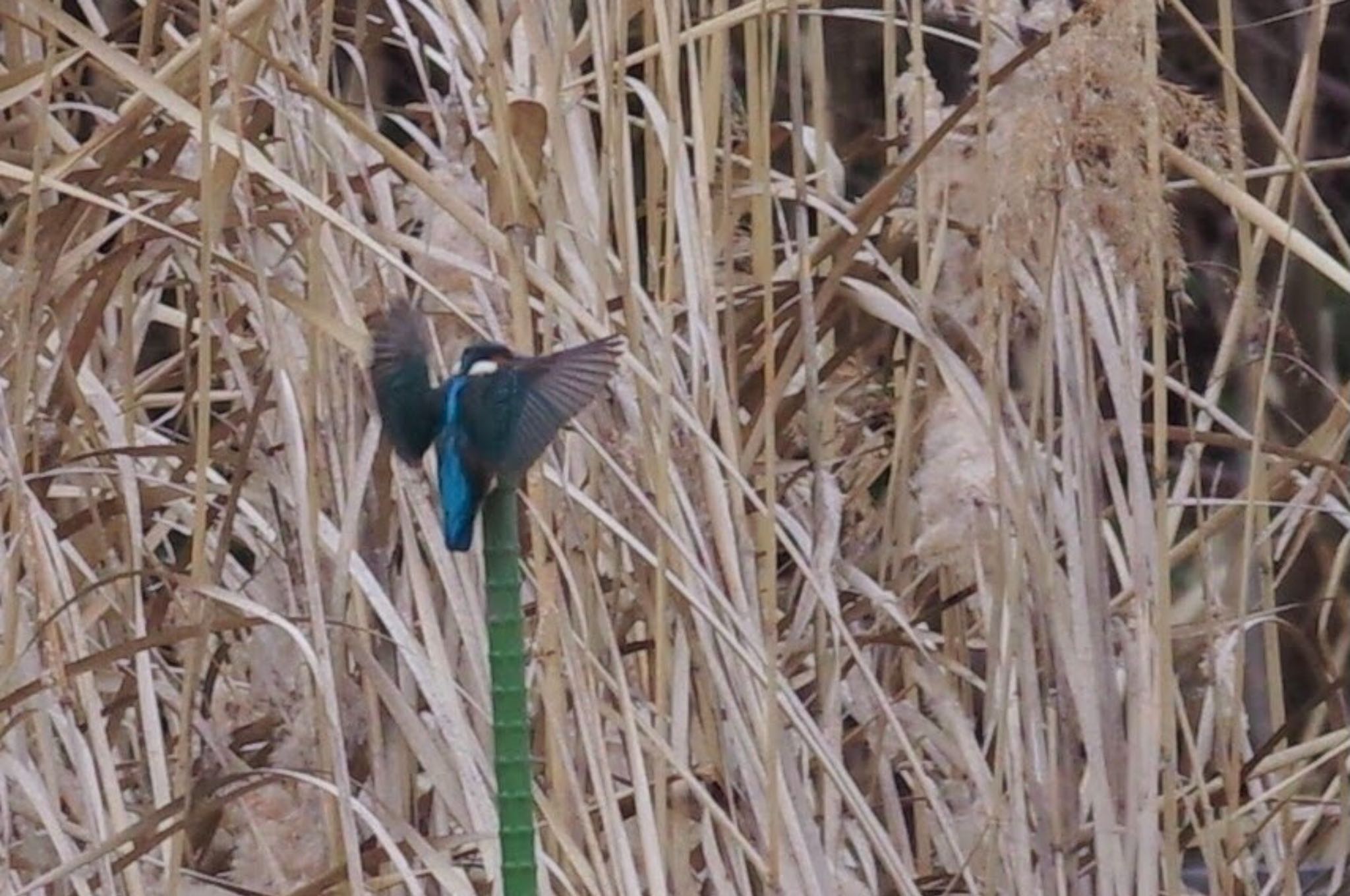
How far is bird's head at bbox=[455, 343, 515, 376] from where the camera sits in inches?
26.6

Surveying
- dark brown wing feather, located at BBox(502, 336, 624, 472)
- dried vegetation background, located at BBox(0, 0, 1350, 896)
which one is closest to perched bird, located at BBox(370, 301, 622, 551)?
dark brown wing feather, located at BBox(502, 336, 624, 472)

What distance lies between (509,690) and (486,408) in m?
0.09

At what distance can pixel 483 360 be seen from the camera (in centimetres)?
68

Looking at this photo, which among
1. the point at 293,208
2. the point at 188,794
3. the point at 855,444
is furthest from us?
the point at 855,444

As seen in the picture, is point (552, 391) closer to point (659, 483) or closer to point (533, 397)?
point (533, 397)

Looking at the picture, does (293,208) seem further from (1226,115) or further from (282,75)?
(1226,115)

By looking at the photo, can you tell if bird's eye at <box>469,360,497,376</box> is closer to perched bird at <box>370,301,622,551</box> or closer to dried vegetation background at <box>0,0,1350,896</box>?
perched bird at <box>370,301,622,551</box>

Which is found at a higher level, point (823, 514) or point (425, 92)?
point (425, 92)

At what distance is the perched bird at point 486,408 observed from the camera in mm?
668

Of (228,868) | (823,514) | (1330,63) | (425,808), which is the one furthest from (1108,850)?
(1330,63)

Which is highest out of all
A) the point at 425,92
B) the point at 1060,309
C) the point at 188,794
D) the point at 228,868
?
the point at 425,92

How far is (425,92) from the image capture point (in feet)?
3.69

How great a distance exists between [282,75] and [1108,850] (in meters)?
0.48

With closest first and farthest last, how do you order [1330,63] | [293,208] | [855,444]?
[293,208]
[855,444]
[1330,63]
